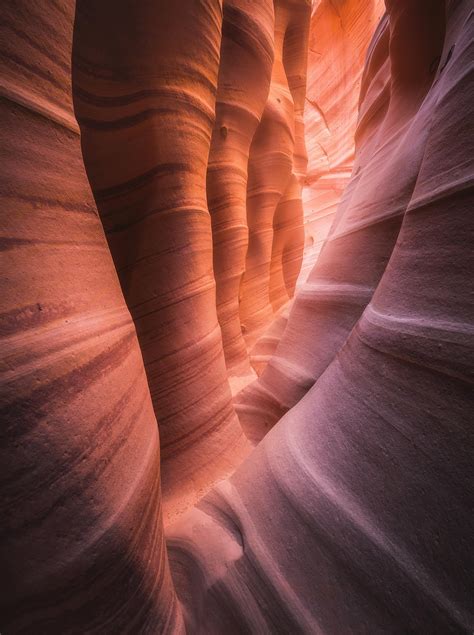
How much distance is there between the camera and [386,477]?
0.50 m

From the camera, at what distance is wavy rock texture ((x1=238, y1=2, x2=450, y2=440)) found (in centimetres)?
91

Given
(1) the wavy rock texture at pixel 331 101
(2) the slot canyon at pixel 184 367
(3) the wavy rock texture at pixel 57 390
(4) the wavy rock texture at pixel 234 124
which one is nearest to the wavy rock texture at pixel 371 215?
(2) the slot canyon at pixel 184 367

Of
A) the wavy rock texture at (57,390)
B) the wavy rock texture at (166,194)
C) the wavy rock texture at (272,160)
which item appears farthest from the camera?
the wavy rock texture at (272,160)

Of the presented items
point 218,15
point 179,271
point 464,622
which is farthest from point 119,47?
point 464,622

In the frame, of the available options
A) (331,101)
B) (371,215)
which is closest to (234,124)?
(371,215)

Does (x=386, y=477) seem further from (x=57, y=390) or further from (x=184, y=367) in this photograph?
(x=184, y=367)

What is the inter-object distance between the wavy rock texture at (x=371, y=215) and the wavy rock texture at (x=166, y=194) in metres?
0.33

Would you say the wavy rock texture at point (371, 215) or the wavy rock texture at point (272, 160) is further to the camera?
the wavy rock texture at point (272, 160)

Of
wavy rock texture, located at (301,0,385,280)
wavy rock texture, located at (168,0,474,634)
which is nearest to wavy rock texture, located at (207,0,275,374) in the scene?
wavy rock texture, located at (168,0,474,634)

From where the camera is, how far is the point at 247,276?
3051 mm

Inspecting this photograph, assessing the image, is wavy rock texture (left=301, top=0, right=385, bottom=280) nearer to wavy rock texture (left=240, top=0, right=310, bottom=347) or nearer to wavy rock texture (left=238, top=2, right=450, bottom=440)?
wavy rock texture (left=240, top=0, right=310, bottom=347)

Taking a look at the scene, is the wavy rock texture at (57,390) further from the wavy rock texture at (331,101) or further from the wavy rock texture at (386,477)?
the wavy rock texture at (331,101)

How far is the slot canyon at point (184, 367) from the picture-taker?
43 cm

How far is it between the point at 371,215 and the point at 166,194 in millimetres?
741
